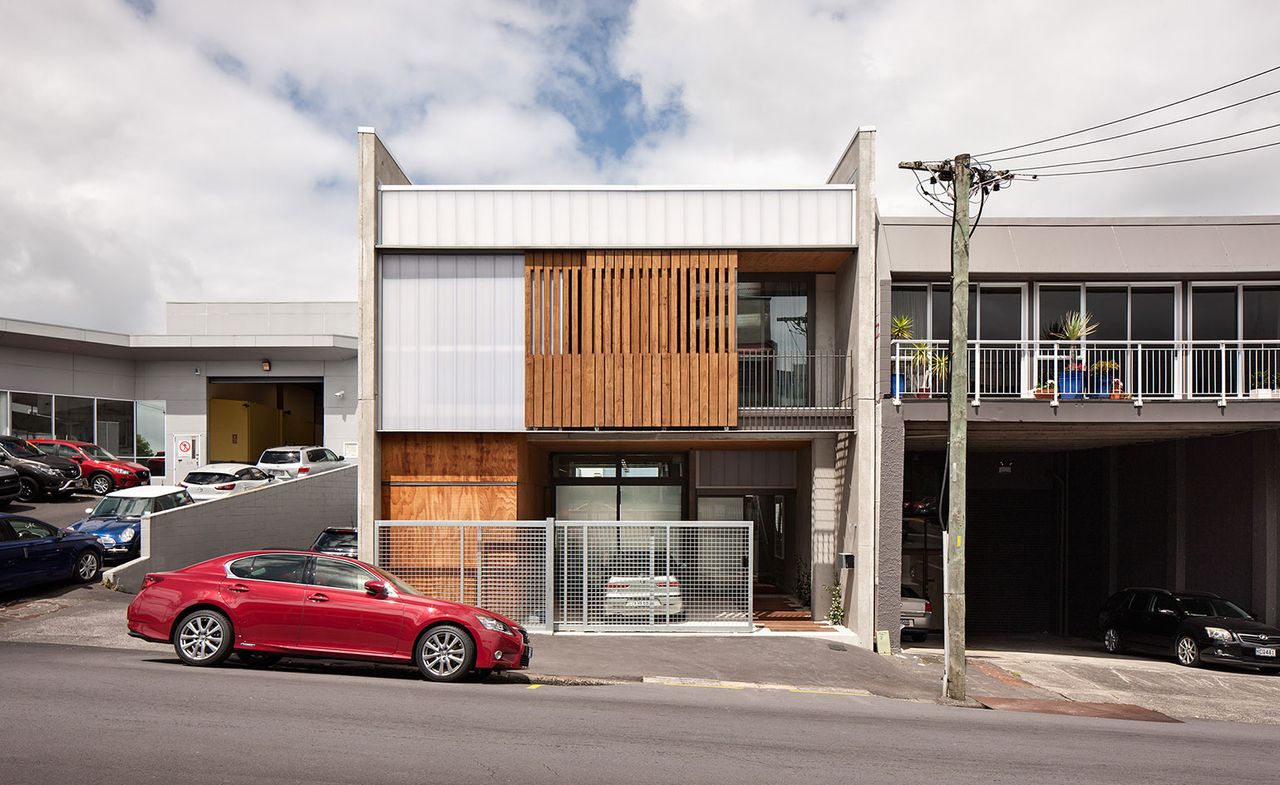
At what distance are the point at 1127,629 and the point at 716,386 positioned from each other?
35.9 feet

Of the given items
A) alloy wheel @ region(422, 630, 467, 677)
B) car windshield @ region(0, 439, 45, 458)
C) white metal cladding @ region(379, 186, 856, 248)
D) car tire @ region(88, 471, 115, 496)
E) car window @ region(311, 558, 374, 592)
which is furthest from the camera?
car tire @ region(88, 471, 115, 496)

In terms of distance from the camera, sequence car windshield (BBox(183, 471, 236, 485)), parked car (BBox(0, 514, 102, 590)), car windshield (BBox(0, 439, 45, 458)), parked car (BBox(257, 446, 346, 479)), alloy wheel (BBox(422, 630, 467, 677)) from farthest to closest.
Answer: parked car (BBox(257, 446, 346, 479)) < car windshield (BBox(0, 439, 45, 458)) < car windshield (BBox(183, 471, 236, 485)) < parked car (BBox(0, 514, 102, 590)) < alloy wheel (BBox(422, 630, 467, 677))

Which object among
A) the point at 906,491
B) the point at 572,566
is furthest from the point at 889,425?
the point at 906,491

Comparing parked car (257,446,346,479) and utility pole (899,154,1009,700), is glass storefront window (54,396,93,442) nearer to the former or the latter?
parked car (257,446,346,479)

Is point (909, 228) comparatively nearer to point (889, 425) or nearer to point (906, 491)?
point (889, 425)

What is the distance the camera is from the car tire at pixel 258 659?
38.0 ft

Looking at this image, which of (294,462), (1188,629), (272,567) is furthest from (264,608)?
(294,462)

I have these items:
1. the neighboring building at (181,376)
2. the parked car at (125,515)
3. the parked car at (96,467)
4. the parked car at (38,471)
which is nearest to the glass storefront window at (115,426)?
the neighboring building at (181,376)

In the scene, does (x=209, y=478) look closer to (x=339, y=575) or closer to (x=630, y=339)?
(x=630, y=339)

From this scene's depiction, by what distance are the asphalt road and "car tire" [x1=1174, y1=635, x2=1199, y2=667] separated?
6752 mm

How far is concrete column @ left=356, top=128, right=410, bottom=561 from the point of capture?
682 inches

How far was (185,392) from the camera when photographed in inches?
1401

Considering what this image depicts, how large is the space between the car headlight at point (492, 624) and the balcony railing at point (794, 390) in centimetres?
760

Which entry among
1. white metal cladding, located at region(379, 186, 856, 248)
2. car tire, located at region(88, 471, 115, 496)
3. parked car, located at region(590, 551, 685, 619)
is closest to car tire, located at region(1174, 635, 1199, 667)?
parked car, located at region(590, 551, 685, 619)
